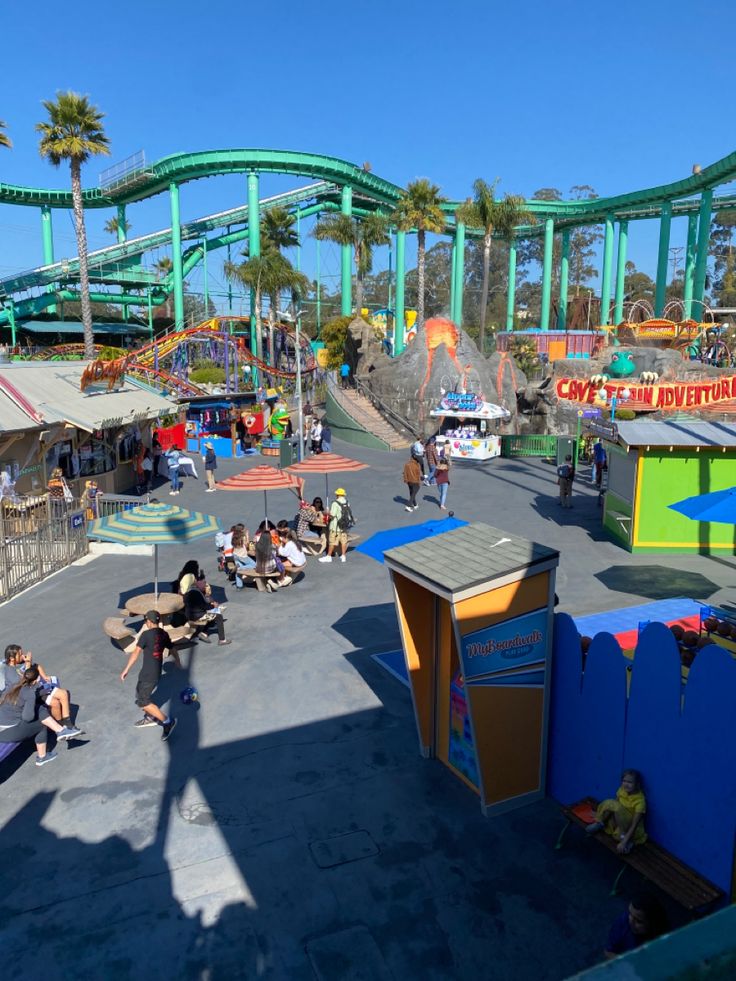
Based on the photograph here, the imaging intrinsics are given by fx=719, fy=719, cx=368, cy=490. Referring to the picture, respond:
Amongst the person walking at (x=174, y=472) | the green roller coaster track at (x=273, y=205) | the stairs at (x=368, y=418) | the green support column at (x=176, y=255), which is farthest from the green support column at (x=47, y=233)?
the person walking at (x=174, y=472)

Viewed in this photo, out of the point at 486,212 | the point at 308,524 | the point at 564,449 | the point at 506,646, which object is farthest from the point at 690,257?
the point at 506,646

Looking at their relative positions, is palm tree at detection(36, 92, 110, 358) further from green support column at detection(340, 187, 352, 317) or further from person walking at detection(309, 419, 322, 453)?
green support column at detection(340, 187, 352, 317)

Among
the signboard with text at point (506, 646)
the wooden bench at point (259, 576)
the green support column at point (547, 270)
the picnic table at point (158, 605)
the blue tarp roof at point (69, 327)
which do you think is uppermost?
the green support column at point (547, 270)

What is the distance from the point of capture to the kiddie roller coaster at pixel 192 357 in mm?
32875

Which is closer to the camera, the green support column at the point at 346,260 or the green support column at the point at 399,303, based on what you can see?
the green support column at the point at 399,303

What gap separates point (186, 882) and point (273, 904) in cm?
76

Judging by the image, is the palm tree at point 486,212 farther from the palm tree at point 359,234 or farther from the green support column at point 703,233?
the green support column at point 703,233

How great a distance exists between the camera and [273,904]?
5.57 metres

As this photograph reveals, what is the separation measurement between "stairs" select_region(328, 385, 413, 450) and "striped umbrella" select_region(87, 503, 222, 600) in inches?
804

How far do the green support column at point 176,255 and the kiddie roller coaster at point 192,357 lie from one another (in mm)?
1991

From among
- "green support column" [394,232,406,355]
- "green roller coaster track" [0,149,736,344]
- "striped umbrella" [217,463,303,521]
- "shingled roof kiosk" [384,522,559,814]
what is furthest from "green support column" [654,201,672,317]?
"shingled roof kiosk" [384,522,559,814]

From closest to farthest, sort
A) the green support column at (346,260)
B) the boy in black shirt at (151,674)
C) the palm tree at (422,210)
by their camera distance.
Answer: the boy in black shirt at (151,674) → the palm tree at (422,210) → the green support column at (346,260)

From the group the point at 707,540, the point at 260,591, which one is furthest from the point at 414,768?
the point at 707,540

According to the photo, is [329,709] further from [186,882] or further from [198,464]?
[198,464]
